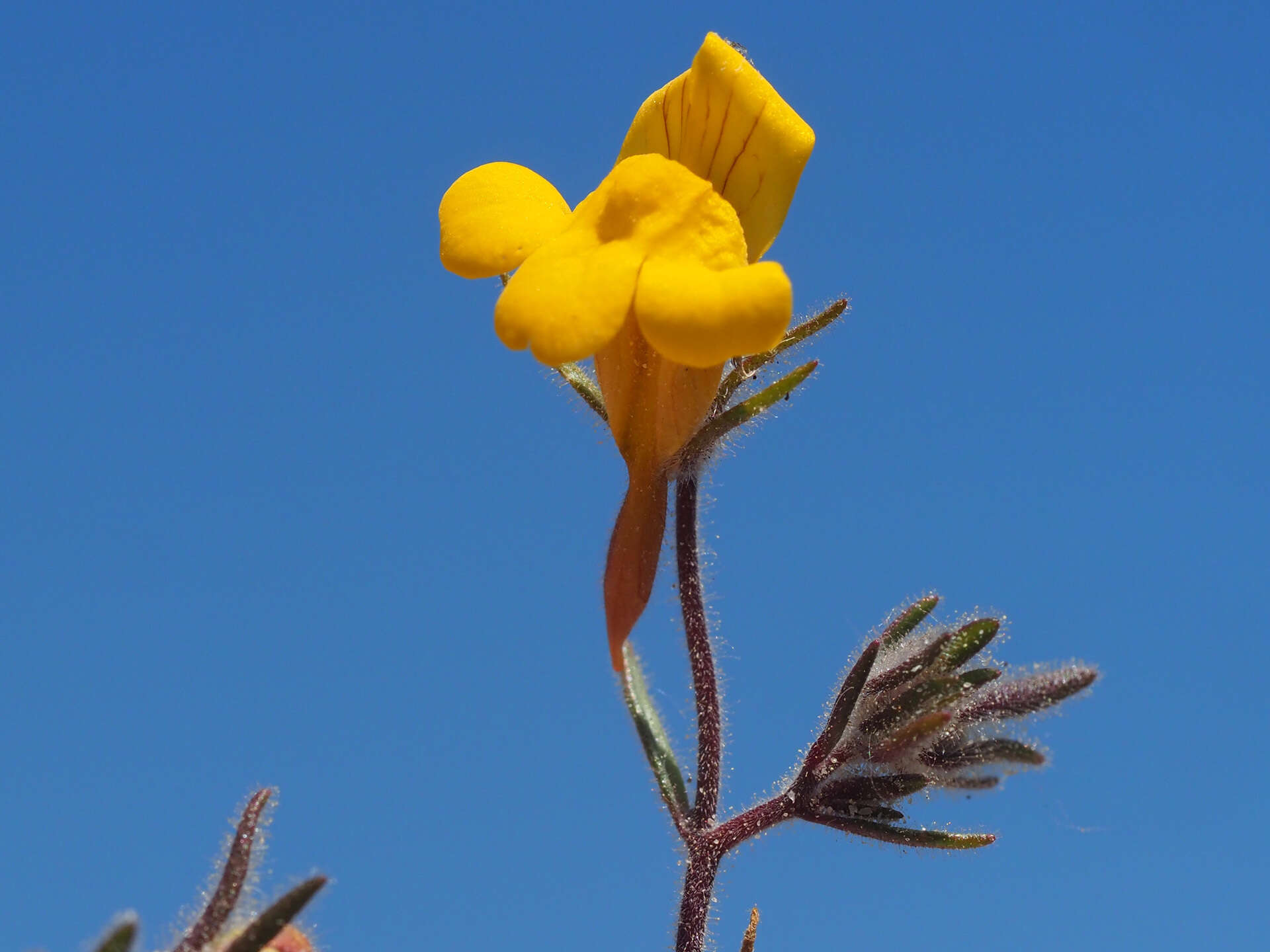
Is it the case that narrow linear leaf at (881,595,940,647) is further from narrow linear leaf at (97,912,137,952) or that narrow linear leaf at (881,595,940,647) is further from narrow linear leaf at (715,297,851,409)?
narrow linear leaf at (97,912,137,952)

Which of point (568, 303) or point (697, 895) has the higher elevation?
point (568, 303)

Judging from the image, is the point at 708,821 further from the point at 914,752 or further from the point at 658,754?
the point at 914,752

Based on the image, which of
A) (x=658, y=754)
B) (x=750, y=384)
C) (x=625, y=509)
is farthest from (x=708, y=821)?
(x=750, y=384)

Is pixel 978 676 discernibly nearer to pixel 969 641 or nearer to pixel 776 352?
pixel 969 641

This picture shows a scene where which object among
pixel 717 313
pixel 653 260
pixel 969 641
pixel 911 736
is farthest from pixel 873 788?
pixel 653 260

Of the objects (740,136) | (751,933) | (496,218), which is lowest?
(751,933)

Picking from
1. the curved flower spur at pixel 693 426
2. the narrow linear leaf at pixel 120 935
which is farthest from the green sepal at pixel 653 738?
the narrow linear leaf at pixel 120 935
